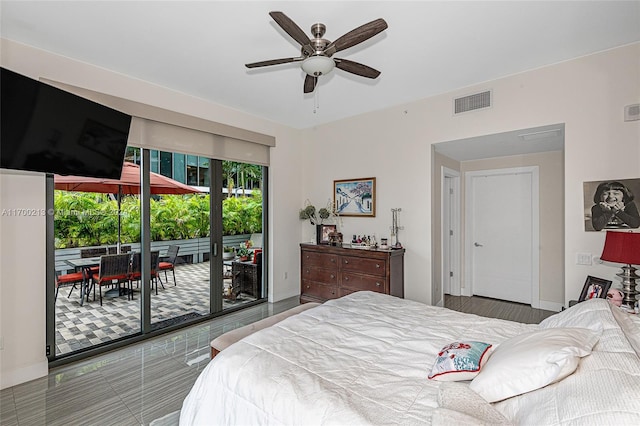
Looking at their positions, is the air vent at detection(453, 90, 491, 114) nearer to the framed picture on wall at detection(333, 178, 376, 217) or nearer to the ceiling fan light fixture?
the framed picture on wall at detection(333, 178, 376, 217)

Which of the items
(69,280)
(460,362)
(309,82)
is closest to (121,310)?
(69,280)

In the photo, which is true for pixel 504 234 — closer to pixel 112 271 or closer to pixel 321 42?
pixel 321 42

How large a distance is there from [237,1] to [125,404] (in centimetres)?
305

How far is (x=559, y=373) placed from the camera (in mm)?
1138

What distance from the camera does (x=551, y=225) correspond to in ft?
14.5

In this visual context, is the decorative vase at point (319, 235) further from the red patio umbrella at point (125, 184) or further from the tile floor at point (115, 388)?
the tile floor at point (115, 388)

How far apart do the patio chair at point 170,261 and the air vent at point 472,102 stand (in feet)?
12.5

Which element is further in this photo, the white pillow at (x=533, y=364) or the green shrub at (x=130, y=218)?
the green shrub at (x=130, y=218)

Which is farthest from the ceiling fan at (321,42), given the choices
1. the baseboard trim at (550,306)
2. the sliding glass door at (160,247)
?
the baseboard trim at (550,306)

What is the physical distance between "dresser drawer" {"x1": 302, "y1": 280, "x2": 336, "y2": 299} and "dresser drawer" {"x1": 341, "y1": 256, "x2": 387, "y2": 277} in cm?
40

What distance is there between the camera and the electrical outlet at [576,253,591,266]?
290 centimetres

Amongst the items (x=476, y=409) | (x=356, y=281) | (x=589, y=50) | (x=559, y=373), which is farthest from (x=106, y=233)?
(x=589, y=50)

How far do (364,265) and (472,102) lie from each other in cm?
234

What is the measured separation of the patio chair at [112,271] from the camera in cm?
328
